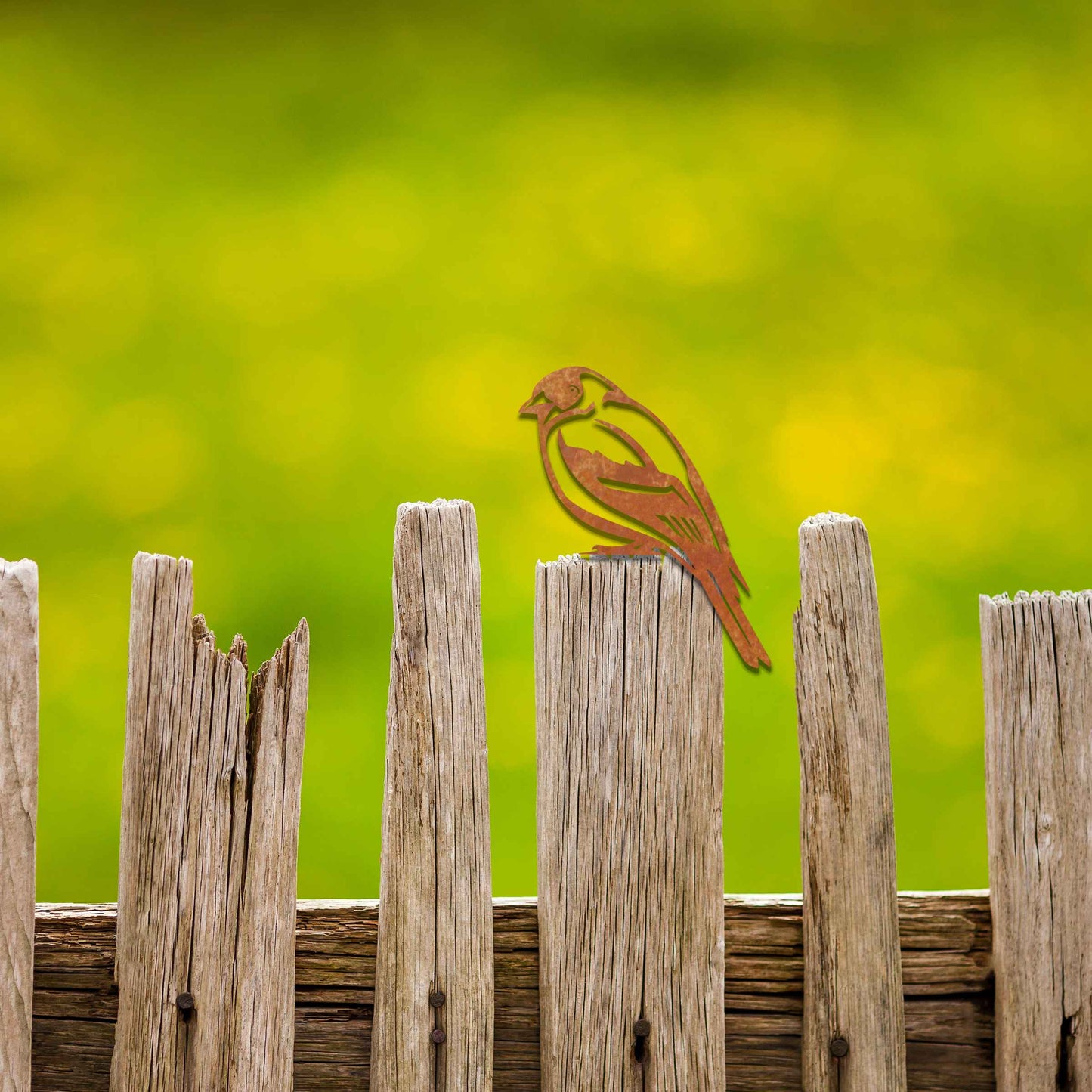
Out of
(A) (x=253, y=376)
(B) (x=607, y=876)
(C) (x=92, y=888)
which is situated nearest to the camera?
(B) (x=607, y=876)

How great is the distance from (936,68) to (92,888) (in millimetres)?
3062

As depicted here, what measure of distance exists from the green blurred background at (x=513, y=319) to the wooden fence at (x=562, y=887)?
1356mm

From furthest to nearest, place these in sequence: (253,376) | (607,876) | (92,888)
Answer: (253,376), (92,888), (607,876)

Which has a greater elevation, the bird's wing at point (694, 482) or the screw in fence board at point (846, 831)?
the bird's wing at point (694, 482)

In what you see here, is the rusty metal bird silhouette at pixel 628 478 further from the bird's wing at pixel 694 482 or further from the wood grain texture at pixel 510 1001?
the wood grain texture at pixel 510 1001

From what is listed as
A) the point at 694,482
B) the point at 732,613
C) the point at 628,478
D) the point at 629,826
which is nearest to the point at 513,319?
the point at 628,478

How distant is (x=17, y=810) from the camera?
99 centimetres

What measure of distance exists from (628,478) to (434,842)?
1.54 meters

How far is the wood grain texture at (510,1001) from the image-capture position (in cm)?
104

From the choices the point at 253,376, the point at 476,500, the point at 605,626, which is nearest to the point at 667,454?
the point at 476,500

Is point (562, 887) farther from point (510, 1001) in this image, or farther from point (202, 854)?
point (202, 854)

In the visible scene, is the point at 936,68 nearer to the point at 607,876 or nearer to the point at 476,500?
the point at 476,500

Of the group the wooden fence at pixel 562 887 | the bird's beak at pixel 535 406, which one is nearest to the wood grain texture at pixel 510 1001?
the wooden fence at pixel 562 887

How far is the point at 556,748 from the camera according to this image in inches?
40.4
